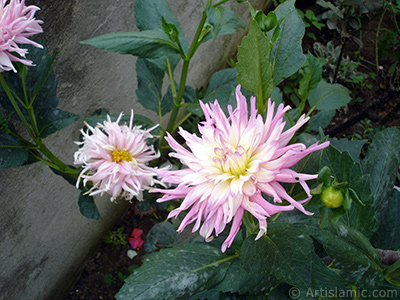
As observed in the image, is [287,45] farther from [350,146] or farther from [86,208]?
[86,208]

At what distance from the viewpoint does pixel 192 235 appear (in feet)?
3.64

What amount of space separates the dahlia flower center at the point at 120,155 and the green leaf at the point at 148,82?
0.30 metres

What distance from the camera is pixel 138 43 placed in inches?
33.3

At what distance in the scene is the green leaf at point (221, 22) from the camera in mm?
803

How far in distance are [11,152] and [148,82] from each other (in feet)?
1.58

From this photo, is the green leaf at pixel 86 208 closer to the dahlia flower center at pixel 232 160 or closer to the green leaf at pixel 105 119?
the green leaf at pixel 105 119

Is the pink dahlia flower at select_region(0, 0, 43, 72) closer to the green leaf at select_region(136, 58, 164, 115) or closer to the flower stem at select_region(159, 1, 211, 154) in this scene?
the flower stem at select_region(159, 1, 211, 154)

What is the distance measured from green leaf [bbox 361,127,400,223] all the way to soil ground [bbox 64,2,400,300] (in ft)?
2.31

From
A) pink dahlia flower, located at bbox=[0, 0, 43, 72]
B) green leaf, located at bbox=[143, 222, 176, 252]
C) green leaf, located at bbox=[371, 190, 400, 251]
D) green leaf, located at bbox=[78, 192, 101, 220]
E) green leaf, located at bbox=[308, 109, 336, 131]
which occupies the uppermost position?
pink dahlia flower, located at bbox=[0, 0, 43, 72]

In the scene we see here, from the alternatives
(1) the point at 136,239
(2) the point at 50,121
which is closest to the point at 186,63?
(2) the point at 50,121

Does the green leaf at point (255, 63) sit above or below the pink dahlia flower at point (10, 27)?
below

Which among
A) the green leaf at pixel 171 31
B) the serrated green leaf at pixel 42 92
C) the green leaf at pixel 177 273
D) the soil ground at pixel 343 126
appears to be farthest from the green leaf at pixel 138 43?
the soil ground at pixel 343 126

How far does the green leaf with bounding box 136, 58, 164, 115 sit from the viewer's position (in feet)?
3.85

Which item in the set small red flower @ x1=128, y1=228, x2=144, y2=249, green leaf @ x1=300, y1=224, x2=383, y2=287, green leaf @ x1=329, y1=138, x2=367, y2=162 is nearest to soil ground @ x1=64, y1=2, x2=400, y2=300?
small red flower @ x1=128, y1=228, x2=144, y2=249
